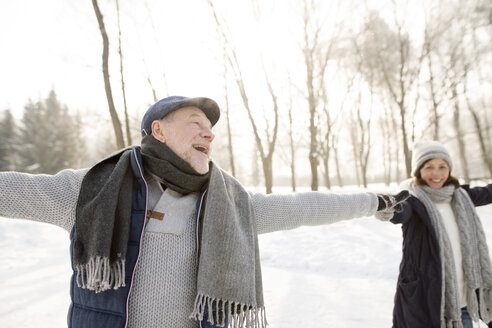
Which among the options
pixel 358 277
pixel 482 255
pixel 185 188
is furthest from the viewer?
pixel 358 277

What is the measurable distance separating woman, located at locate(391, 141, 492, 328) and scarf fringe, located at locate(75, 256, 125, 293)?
7.11ft

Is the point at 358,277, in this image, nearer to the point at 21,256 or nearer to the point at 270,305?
the point at 270,305

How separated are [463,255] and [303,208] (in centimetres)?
193

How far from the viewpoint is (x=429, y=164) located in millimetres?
2703

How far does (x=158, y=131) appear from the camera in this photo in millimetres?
1710

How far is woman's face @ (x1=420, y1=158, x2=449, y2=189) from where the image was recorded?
2.67m

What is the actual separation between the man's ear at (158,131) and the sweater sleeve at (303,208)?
699 mm

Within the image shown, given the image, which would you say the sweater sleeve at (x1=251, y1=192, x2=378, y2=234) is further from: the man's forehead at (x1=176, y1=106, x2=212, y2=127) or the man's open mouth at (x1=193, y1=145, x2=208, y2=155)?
the man's forehead at (x1=176, y1=106, x2=212, y2=127)

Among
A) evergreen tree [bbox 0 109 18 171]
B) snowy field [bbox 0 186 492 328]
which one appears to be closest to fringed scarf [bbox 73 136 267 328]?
snowy field [bbox 0 186 492 328]

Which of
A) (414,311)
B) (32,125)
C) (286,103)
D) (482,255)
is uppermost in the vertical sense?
(32,125)

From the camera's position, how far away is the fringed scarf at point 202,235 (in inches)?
50.6

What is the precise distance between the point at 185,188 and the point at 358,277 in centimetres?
427

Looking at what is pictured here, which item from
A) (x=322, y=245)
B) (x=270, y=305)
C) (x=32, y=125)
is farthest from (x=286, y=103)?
(x=32, y=125)

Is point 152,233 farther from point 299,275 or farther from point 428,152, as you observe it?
point 299,275
